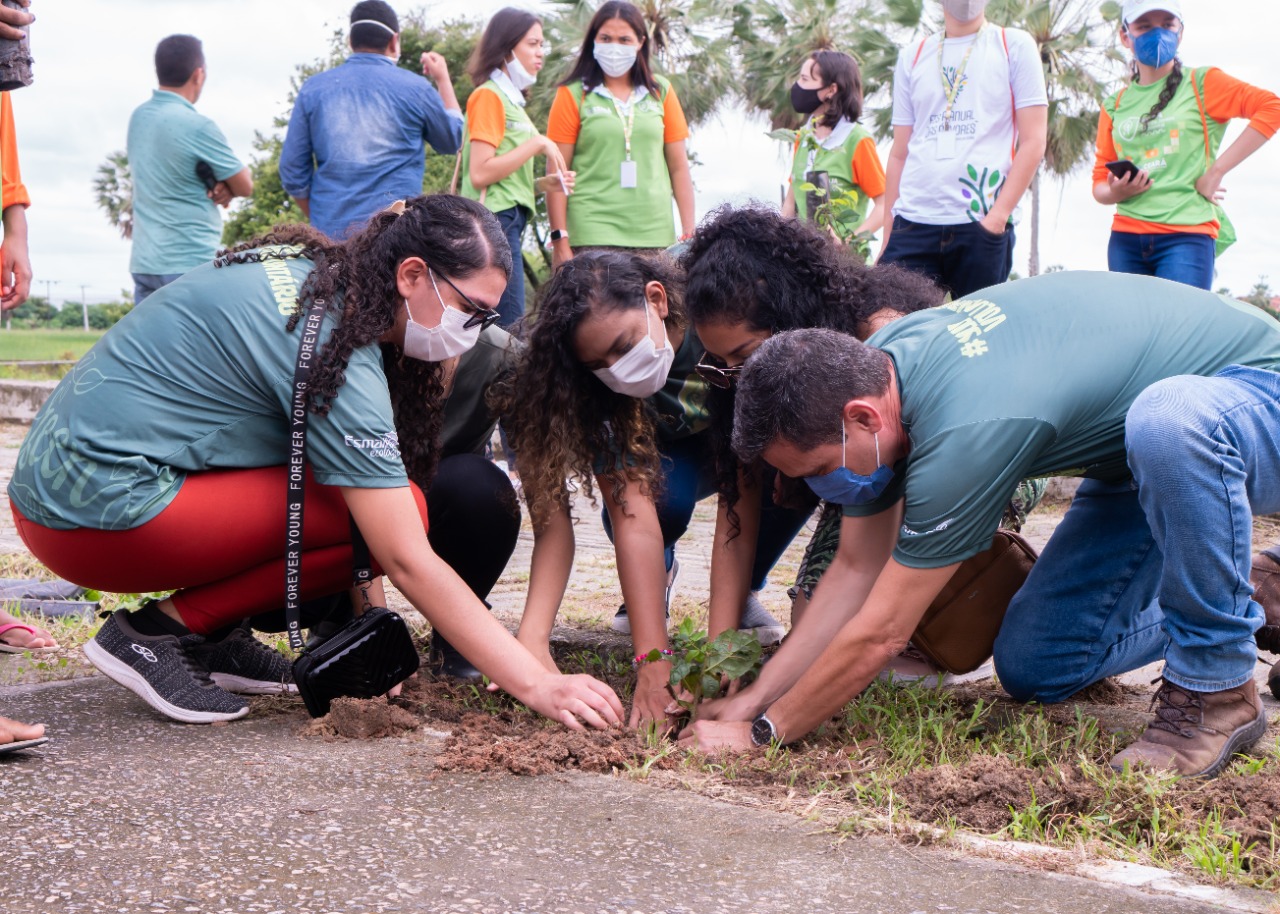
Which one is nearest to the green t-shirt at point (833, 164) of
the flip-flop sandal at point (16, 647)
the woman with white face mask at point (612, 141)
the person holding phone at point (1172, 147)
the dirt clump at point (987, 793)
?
the woman with white face mask at point (612, 141)

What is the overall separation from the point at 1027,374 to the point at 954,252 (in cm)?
259

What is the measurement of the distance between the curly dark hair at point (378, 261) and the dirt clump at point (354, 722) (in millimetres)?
642

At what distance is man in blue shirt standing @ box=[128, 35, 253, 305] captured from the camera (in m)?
6.00

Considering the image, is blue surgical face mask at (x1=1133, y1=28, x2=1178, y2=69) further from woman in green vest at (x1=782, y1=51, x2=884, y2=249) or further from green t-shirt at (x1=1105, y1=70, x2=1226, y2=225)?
woman in green vest at (x1=782, y1=51, x2=884, y2=249)

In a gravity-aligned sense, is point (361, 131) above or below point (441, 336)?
above

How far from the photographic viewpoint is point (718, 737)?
268 cm

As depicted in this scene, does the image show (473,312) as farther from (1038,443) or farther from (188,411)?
(1038,443)

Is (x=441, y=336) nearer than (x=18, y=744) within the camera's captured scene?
No

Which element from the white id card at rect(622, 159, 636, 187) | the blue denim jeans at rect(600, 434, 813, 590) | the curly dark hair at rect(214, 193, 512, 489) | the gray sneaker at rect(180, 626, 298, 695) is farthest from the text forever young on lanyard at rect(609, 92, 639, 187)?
the gray sneaker at rect(180, 626, 298, 695)

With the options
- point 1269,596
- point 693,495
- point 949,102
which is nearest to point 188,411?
point 693,495

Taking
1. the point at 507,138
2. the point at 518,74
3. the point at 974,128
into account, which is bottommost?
the point at 507,138

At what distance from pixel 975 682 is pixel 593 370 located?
1.39 metres

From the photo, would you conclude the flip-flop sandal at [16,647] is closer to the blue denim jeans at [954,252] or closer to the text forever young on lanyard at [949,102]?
the blue denim jeans at [954,252]

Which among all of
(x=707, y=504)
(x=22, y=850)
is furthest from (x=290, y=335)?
(x=707, y=504)
